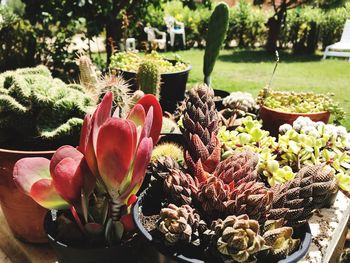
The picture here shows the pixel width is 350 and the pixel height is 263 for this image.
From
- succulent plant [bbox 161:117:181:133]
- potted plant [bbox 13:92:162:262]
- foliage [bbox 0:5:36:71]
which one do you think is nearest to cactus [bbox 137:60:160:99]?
succulent plant [bbox 161:117:181:133]

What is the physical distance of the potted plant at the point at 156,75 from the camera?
1.56 metres

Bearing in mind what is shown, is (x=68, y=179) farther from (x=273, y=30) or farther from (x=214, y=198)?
(x=273, y=30)

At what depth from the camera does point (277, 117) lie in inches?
55.0

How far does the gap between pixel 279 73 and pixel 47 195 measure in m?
6.35

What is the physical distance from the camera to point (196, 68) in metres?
6.57

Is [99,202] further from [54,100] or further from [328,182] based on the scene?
[328,182]

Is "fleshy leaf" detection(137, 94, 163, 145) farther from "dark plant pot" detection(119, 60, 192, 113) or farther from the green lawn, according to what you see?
the green lawn

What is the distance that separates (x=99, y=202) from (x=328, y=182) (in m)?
0.42

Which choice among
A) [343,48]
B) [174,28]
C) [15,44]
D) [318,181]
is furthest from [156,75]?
[174,28]

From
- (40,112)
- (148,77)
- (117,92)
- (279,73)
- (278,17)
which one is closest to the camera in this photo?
→ (40,112)

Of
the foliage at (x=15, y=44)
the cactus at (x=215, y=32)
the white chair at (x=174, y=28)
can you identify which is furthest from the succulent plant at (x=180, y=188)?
the white chair at (x=174, y=28)

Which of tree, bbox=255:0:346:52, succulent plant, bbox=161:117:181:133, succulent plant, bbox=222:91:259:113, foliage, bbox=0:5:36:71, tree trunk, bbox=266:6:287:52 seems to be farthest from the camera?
tree trunk, bbox=266:6:287:52

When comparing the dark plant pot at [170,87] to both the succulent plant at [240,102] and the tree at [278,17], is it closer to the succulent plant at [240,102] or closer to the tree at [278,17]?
the succulent plant at [240,102]

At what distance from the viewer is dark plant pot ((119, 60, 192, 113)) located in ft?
5.70
